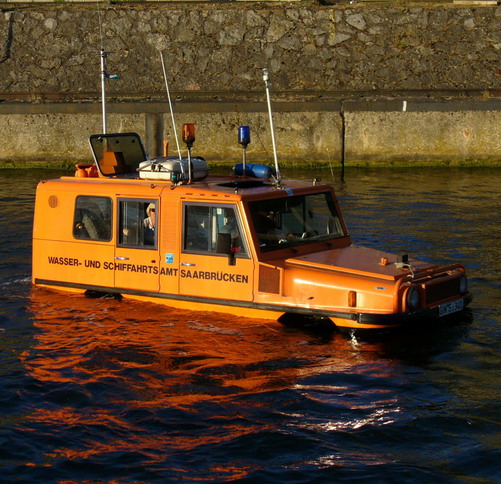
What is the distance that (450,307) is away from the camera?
12.1 meters

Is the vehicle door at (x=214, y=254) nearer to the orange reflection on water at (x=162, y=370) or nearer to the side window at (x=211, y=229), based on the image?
the side window at (x=211, y=229)

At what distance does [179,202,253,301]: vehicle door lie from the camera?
1241 centimetres

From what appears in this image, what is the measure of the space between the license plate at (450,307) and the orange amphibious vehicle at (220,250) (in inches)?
0.8

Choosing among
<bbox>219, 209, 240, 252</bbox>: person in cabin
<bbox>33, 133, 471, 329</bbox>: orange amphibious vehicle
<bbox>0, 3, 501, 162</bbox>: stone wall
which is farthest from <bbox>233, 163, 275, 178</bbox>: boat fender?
<bbox>0, 3, 501, 162</bbox>: stone wall

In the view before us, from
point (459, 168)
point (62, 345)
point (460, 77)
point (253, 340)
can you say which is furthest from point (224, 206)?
point (460, 77)

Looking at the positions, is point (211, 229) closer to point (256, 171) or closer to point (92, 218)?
point (256, 171)

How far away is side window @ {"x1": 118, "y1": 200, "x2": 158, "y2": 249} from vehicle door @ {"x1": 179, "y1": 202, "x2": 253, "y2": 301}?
21.3 inches

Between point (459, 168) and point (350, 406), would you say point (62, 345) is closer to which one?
point (350, 406)

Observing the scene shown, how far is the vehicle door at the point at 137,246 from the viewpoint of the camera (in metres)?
13.2

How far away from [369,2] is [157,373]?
20.3 metres

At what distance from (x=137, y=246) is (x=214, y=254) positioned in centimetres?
124

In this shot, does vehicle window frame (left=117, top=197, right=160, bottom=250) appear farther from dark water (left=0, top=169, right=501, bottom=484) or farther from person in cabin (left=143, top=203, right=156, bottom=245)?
dark water (left=0, top=169, right=501, bottom=484)

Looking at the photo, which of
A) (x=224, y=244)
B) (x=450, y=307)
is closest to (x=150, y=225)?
(x=224, y=244)

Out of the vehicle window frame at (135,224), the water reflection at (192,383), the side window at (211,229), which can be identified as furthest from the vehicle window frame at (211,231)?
the water reflection at (192,383)
